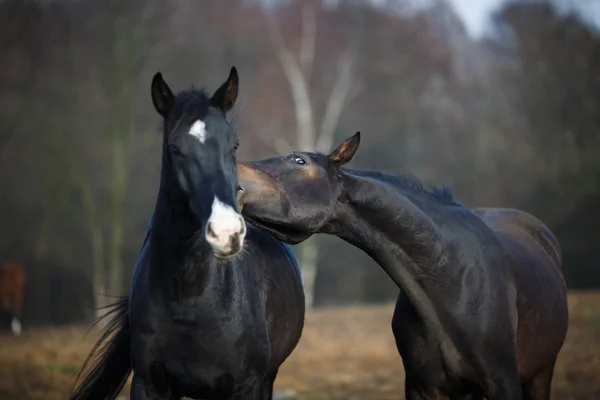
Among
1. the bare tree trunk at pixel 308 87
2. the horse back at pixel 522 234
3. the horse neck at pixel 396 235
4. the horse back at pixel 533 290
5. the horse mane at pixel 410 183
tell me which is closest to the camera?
the horse neck at pixel 396 235

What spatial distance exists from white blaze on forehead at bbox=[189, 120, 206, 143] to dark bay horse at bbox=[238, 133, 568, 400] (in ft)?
0.94

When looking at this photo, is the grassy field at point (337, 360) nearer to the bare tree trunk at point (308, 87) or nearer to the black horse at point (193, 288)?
the black horse at point (193, 288)

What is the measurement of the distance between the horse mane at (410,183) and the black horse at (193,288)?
0.86 meters

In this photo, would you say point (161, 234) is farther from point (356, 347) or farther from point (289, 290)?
point (356, 347)

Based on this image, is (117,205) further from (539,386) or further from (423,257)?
(423,257)

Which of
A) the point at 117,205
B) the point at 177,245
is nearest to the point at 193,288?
the point at 177,245

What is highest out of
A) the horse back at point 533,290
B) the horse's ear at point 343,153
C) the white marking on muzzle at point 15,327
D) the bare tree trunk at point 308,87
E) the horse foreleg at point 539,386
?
the bare tree trunk at point 308,87

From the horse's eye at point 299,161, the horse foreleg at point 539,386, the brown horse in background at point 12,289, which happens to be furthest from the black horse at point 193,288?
the brown horse in background at point 12,289

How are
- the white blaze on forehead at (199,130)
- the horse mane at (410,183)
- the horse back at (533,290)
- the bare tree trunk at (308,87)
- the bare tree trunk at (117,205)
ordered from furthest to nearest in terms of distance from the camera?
1. the bare tree trunk at (308,87)
2. the bare tree trunk at (117,205)
3. the horse back at (533,290)
4. the horse mane at (410,183)
5. the white blaze on forehead at (199,130)

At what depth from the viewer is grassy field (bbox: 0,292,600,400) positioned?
8.05 m

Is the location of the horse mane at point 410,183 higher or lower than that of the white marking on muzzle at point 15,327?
higher

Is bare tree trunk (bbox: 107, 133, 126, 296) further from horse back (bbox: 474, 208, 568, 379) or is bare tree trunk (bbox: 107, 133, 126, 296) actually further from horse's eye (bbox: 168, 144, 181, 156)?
horse's eye (bbox: 168, 144, 181, 156)

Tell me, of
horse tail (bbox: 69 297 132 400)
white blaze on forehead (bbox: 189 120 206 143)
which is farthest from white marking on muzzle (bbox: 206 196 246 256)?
horse tail (bbox: 69 297 132 400)

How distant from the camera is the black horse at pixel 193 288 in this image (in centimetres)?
363
